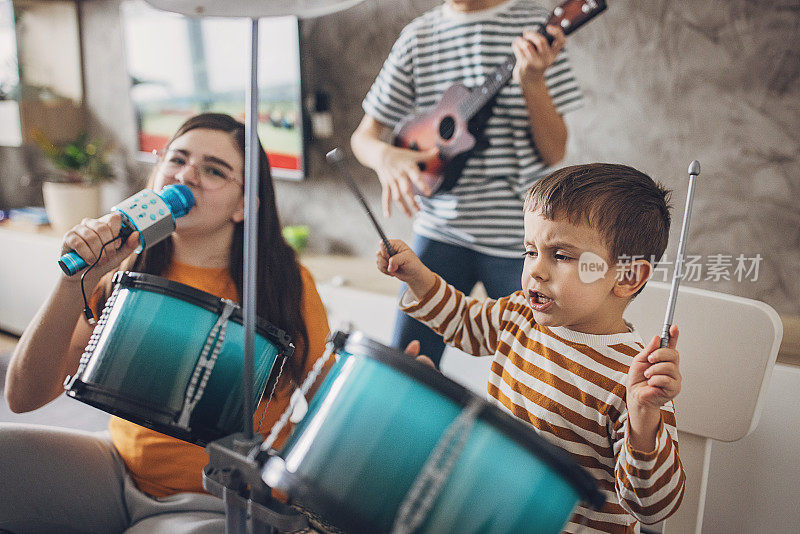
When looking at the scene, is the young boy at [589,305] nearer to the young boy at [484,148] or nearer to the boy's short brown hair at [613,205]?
the boy's short brown hair at [613,205]

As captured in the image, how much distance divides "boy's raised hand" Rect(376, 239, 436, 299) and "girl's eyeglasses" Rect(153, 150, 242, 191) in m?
0.34

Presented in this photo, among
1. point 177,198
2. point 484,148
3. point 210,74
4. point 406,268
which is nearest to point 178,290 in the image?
point 177,198

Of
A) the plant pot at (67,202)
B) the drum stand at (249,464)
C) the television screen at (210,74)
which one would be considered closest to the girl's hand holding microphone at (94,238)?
the drum stand at (249,464)

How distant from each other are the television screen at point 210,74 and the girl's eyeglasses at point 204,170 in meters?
1.27

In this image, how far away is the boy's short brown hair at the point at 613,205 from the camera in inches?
33.7

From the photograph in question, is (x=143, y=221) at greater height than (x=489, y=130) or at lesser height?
lesser

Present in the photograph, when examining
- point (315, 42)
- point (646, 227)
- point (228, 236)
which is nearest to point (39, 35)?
point (315, 42)

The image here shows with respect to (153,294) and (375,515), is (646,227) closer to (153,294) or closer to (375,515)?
(375,515)

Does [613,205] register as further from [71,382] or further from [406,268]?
[71,382]

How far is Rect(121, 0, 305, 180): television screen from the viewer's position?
2.40 m

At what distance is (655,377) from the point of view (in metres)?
0.69

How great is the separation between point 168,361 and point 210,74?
214 centimetres

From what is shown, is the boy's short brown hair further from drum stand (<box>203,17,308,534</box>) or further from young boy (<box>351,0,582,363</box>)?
young boy (<box>351,0,582,363</box>)

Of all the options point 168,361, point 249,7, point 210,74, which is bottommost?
point 168,361
